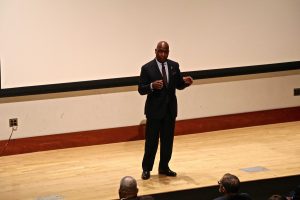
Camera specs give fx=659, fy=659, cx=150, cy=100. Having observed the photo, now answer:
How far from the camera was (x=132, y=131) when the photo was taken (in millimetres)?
6984

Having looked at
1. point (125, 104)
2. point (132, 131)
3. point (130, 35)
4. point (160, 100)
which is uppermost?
point (130, 35)

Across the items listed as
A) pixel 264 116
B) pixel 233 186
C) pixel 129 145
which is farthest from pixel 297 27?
pixel 233 186

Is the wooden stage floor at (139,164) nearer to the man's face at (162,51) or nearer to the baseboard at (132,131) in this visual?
the baseboard at (132,131)

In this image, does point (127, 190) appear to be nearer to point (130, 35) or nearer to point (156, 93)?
point (156, 93)

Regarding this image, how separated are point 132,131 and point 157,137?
1478mm

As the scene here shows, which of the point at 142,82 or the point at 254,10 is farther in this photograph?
the point at 254,10

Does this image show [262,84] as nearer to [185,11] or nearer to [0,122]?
[185,11]

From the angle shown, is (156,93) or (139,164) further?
(139,164)

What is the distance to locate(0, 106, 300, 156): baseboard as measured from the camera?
6609 mm

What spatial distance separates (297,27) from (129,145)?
7.87 ft

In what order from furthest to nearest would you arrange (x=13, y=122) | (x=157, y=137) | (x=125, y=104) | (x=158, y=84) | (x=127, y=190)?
(x=125, y=104), (x=13, y=122), (x=157, y=137), (x=158, y=84), (x=127, y=190)

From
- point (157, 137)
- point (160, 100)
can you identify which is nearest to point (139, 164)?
point (157, 137)

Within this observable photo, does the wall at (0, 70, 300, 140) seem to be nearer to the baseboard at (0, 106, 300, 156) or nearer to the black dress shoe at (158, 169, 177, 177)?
the baseboard at (0, 106, 300, 156)

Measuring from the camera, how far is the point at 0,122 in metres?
6.46
